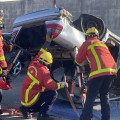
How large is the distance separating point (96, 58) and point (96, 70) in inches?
7.5

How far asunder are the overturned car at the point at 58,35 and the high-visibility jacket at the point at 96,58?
0.36 m

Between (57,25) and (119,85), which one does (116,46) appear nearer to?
(119,85)

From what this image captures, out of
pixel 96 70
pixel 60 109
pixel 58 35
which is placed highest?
pixel 58 35

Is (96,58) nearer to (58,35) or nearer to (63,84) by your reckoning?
(58,35)

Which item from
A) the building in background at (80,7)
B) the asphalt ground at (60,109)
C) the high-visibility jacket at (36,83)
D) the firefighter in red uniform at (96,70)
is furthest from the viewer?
the building in background at (80,7)

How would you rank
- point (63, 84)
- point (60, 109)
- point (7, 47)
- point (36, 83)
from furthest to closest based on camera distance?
point (7, 47), point (60, 109), point (63, 84), point (36, 83)

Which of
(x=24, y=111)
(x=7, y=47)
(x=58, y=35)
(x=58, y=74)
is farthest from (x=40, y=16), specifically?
(x=58, y=74)

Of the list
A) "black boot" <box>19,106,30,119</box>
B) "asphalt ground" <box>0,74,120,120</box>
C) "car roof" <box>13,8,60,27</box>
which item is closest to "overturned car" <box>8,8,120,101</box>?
"car roof" <box>13,8,60,27</box>

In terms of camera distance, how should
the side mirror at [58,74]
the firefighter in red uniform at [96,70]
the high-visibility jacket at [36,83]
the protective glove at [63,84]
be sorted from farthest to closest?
1. the side mirror at [58,74]
2. the protective glove at [63,84]
3. the high-visibility jacket at [36,83]
4. the firefighter in red uniform at [96,70]

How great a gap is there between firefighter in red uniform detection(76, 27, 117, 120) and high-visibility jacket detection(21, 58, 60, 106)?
553mm

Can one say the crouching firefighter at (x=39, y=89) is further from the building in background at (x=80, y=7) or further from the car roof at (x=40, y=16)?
the building in background at (x=80, y=7)

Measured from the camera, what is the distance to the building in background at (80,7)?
14.8 m

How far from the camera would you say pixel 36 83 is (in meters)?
5.95

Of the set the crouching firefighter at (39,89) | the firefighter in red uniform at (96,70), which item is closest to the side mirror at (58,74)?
the crouching firefighter at (39,89)
